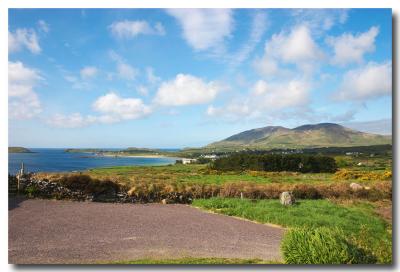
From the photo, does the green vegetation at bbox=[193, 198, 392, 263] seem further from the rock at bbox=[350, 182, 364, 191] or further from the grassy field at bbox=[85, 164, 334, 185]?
the grassy field at bbox=[85, 164, 334, 185]

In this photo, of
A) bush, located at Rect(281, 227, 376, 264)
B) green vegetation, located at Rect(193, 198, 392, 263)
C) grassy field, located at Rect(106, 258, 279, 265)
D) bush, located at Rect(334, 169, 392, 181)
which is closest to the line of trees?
bush, located at Rect(334, 169, 392, 181)

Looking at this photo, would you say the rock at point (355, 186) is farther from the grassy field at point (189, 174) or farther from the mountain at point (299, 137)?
the mountain at point (299, 137)

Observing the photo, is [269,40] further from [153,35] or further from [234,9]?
[153,35]

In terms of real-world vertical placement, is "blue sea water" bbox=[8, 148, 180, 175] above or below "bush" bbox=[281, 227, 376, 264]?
above

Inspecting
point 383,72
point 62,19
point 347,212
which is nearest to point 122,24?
point 62,19

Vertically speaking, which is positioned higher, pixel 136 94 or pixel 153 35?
pixel 153 35

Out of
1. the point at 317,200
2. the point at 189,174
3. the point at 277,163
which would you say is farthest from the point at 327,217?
the point at 189,174
